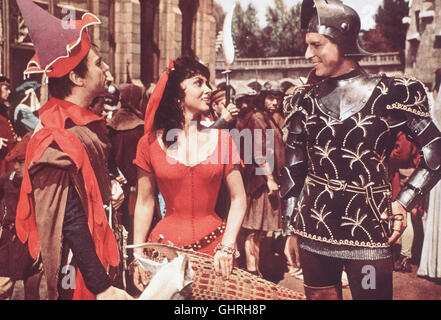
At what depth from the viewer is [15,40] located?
4.64 m

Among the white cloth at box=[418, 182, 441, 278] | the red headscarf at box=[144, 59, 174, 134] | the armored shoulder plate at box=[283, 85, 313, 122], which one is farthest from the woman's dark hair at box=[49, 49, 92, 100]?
the white cloth at box=[418, 182, 441, 278]

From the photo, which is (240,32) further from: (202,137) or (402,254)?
(402,254)

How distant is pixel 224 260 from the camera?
3346 millimetres

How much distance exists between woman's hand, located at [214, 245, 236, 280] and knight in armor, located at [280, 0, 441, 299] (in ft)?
1.46

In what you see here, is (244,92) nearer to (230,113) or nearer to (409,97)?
(230,113)

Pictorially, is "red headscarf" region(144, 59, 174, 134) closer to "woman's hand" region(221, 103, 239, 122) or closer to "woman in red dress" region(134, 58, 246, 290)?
"woman in red dress" region(134, 58, 246, 290)

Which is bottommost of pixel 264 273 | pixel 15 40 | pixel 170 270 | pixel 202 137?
pixel 264 273

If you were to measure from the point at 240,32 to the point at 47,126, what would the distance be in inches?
61.0

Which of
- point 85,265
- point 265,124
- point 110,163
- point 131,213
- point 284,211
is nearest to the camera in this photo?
point 85,265

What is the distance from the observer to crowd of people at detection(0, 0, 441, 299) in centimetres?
310

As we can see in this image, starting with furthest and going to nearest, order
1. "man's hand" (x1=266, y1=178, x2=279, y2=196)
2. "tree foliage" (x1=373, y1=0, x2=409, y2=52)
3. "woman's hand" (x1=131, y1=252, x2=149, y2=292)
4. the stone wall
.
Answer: the stone wall < "man's hand" (x1=266, y1=178, x2=279, y2=196) < "tree foliage" (x1=373, y1=0, x2=409, y2=52) < "woman's hand" (x1=131, y1=252, x2=149, y2=292)

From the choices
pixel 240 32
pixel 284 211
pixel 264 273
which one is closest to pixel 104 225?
pixel 284 211

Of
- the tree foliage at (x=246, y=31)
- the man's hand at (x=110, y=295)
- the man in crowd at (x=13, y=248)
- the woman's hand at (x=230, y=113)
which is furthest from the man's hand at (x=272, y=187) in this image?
the man in crowd at (x=13, y=248)

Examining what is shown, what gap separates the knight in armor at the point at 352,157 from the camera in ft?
10.1
